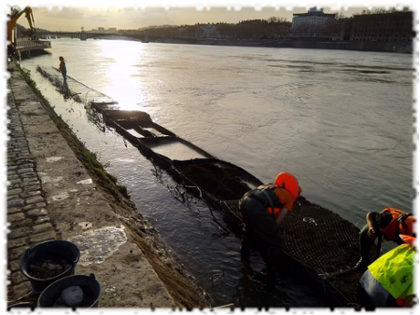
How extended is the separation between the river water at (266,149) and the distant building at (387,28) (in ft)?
150

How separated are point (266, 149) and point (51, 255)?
13.3 meters

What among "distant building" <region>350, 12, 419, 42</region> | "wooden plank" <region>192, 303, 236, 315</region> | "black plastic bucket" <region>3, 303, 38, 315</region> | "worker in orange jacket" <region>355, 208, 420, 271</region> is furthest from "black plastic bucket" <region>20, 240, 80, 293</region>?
"distant building" <region>350, 12, 419, 42</region>

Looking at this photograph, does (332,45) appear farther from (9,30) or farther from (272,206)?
(272,206)

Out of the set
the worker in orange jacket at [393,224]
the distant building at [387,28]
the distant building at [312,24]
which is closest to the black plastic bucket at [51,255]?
the worker in orange jacket at [393,224]

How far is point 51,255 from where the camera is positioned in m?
3.66

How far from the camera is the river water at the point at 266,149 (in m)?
7.00

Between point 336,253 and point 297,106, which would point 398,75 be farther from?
point 336,253

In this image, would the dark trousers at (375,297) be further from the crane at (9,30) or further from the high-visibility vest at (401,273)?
the crane at (9,30)

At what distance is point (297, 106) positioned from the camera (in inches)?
997

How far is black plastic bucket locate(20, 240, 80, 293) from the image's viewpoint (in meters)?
3.29

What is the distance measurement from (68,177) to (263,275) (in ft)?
16.2

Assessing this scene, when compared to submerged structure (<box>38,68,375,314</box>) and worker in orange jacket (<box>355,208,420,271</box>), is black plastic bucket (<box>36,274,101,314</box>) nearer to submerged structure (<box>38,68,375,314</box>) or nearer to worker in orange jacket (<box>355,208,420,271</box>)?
worker in orange jacket (<box>355,208,420,271</box>)

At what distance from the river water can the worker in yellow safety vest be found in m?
2.41

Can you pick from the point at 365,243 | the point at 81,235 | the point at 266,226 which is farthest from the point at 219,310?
the point at 365,243
